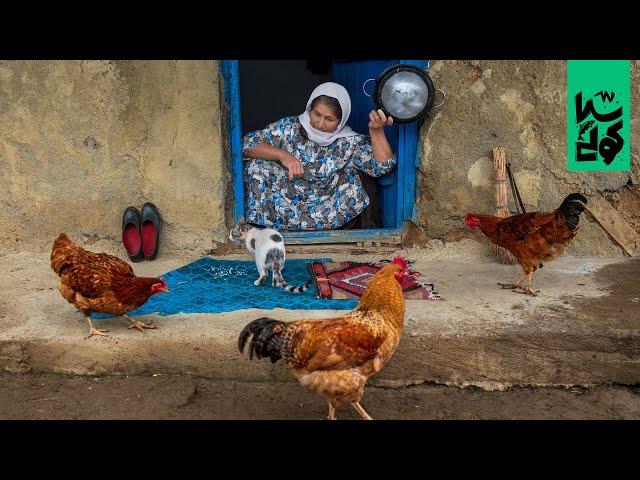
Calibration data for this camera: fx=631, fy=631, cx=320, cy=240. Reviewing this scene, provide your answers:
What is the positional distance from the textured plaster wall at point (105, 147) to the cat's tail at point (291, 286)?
1.14 metres

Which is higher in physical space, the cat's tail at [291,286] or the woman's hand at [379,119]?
the woman's hand at [379,119]

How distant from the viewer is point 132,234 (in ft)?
18.1

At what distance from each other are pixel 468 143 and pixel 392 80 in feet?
2.84

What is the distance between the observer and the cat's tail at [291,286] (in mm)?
4645

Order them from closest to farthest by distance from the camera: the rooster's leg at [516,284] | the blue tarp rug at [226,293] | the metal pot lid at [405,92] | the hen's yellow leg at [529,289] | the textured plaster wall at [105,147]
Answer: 1. the blue tarp rug at [226,293]
2. the hen's yellow leg at [529,289]
3. the rooster's leg at [516,284]
4. the metal pot lid at [405,92]
5. the textured plaster wall at [105,147]

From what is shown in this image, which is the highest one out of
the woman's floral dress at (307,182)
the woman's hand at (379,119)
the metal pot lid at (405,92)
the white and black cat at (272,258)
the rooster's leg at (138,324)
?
the metal pot lid at (405,92)

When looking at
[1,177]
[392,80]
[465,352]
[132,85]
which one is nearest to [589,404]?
[465,352]

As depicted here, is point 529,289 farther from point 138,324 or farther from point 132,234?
point 132,234

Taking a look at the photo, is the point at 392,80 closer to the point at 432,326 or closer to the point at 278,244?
the point at 278,244

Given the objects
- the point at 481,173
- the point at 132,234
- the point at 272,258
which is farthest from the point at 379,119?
the point at 132,234

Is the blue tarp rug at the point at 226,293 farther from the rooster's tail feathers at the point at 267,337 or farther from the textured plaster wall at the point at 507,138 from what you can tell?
the textured plaster wall at the point at 507,138

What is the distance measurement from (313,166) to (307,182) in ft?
0.55

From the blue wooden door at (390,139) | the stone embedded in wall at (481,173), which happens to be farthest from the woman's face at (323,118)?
the stone embedded in wall at (481,173)

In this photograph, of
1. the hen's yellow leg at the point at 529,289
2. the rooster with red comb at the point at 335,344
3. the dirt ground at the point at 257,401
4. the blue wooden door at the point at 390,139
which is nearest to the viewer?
the rooster with red comb at the point at 335,344
